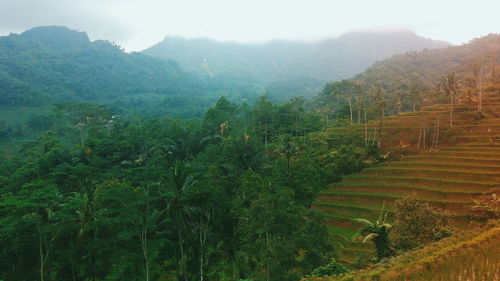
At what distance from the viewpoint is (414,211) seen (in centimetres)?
1627

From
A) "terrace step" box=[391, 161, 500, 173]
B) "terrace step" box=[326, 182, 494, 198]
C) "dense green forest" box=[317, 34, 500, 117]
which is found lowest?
"terrace step" box=[326, 182, 494, 198]

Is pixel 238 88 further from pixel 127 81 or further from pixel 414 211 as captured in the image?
pixel 414 211

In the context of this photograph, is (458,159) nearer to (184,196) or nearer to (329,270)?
(329,270)

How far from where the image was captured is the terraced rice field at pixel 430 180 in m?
25.2

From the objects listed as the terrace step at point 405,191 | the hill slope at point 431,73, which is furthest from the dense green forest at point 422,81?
the terrace step at point 405,191

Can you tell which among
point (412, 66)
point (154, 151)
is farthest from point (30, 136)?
point (412, 66)

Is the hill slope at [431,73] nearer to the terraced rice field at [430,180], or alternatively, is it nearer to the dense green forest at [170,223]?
the terraced rice field at [430,180]

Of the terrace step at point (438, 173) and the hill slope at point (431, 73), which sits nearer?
the terrace step at point (438, 173)

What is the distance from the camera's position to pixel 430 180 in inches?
1102

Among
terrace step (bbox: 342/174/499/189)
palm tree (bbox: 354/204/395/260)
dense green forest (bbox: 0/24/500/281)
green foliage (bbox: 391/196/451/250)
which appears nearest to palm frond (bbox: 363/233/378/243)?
palm tree (bbox: 354/204/395/260)

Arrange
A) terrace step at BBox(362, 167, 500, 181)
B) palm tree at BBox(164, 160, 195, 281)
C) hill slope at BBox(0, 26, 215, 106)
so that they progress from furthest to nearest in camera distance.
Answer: hill slope at BBox(0, 26, 215, 106)
terrace step at BBox(362, 167, 500, 181)
palm tree at BBox(164, 160, 195, 281)

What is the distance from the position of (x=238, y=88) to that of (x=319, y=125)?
91749mm

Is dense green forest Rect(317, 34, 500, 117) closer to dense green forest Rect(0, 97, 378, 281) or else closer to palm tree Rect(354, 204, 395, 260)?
dense green forest Rect(0, 97, 378, 281)

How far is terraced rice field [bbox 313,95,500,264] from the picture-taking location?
25.2 m
